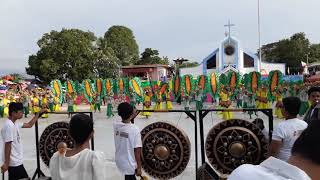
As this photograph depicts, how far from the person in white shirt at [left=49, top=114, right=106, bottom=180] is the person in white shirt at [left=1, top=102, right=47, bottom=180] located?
1.90m

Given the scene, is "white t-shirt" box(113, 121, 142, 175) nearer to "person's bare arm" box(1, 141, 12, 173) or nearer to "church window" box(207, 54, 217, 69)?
"person's bare arm" box(1, 141, 12, 173)

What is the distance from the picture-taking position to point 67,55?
38531mm

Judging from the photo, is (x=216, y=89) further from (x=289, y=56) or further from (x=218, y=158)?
(x=289, y=56)

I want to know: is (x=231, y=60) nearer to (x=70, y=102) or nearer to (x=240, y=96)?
(x=240, y=96)

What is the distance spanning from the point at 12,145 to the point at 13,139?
0.09m

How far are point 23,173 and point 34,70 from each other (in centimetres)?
4311

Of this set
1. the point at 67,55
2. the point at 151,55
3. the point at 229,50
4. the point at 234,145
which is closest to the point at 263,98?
the point at 234,145

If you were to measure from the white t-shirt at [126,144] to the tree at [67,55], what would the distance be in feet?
115

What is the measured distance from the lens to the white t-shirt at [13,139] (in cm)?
465

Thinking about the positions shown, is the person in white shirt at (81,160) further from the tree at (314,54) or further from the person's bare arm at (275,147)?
the tree at (314,54)

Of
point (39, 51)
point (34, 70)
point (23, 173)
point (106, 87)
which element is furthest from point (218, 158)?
point (34, 70)

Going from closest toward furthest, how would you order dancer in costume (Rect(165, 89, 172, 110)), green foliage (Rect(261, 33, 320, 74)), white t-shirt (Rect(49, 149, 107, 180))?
white t-shirt (Rect(49, 149, 107, 180)) < dancer in costume (Rect(165, 89, 172, 110)) < green foliage (Rect(261, 33, 320, 74))

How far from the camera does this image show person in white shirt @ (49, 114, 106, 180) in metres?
2.94

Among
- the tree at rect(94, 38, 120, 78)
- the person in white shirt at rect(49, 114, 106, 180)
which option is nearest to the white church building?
the tree at rect(94, 38, 120, 78)
